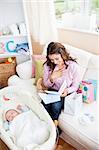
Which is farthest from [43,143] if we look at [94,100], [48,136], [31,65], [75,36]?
[75,36]

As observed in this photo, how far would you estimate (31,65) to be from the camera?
2.50 metres

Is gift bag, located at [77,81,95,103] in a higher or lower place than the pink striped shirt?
lower

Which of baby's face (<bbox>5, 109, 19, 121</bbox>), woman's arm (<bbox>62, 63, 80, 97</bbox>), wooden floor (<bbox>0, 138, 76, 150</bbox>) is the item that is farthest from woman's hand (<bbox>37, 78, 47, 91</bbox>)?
wooden floor (<bbox>0, 138, 76, 150</bbox>)

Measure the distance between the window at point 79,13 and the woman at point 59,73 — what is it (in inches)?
26.8

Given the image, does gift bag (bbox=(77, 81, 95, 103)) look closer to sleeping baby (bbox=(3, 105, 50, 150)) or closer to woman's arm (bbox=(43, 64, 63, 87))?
woman's arm (bbox=(43, 64, 63, 87))

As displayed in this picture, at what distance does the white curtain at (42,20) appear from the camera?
257 centimetres

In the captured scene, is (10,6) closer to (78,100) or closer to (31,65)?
(31,65)

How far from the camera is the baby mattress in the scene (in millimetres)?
1536

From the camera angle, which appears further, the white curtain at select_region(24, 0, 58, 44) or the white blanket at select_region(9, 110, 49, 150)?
the white curtain at select_region(24, 0, 58, 44)

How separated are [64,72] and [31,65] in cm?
67

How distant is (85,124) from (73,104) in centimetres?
20

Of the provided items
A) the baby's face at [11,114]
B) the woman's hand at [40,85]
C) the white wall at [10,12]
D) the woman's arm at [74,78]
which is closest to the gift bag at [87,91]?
the woman's arm at [74,78]

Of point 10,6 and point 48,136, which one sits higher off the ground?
point 10,6

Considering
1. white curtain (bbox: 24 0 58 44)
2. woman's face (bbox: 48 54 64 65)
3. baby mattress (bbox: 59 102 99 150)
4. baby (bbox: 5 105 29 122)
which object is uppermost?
white curtain (bbox: 24 0 58 44)
